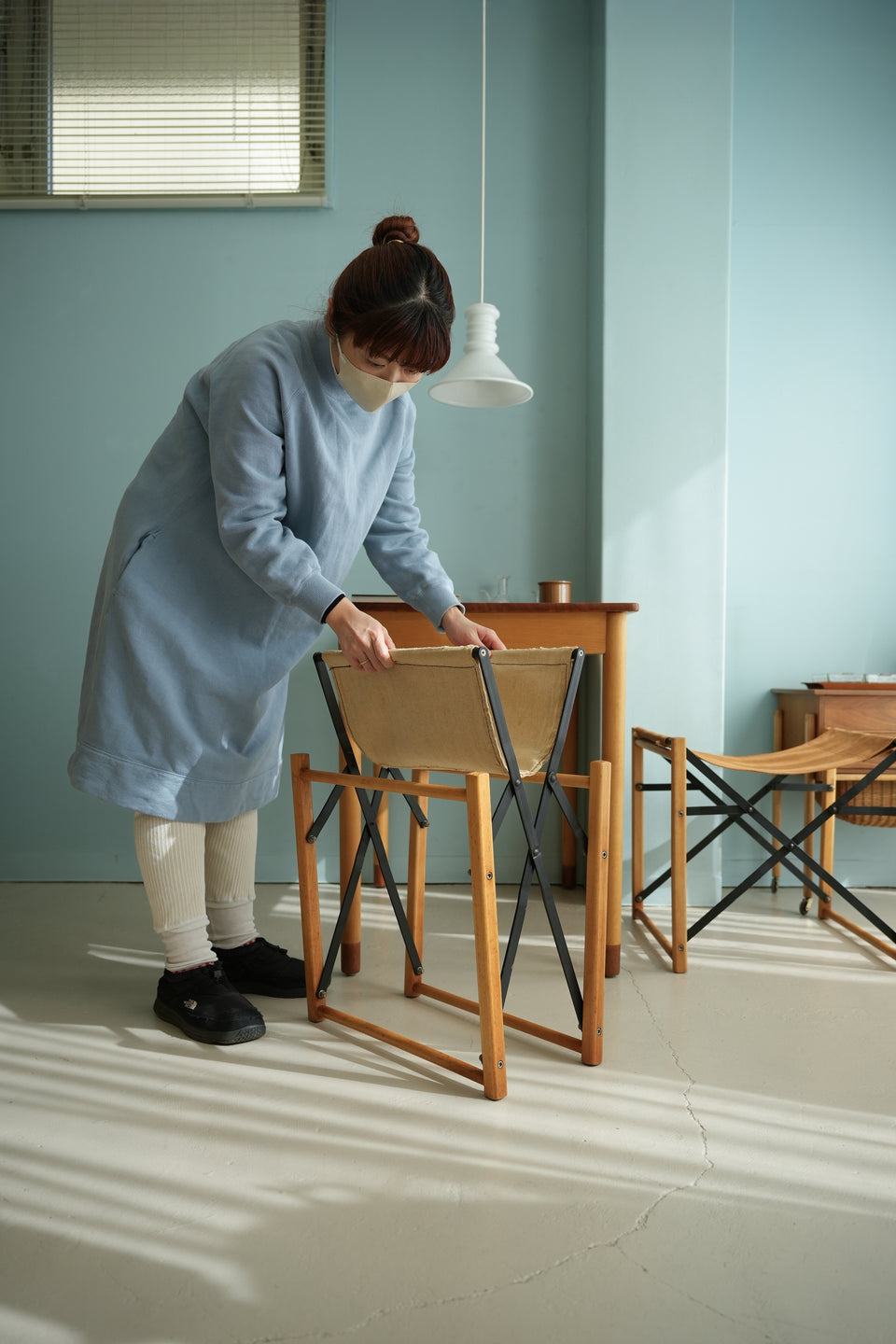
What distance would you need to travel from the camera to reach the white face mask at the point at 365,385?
161 cm

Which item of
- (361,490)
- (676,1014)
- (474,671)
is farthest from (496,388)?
(676,1014)

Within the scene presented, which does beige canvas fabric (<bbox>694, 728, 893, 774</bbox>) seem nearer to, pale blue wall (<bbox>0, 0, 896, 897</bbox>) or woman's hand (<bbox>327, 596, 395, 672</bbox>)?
pale blue wall (<bbox>0, 0, 896, 897</bbox>)

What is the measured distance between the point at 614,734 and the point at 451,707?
764mm

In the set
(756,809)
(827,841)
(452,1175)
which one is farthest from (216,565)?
(827,841)

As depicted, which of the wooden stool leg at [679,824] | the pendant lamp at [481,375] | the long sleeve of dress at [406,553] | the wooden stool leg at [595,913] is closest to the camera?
the wooden stool leg at [595,913]

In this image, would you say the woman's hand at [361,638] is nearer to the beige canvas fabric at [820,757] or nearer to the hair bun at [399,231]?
the hair bun at [399,231]

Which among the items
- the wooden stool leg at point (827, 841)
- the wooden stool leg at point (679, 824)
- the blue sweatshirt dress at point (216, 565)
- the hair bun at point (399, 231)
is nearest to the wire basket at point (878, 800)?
the wooden stool leg at point (827, 841)

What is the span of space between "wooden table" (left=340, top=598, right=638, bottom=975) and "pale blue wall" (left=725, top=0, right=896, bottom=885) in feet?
3.35

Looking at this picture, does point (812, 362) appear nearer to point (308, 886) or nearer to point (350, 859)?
point (350, 859)

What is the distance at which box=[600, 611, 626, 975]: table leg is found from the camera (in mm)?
2070

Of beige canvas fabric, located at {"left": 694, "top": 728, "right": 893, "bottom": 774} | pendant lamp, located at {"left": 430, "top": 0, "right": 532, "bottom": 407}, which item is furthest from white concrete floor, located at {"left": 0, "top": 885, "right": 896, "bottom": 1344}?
pendant lamp, located at {"left": 430, "top": 0, "right": 532, "bottom": 407}

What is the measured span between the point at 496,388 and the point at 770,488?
1.04m

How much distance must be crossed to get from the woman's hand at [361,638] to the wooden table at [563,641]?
555 mm

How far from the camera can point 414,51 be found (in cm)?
296
